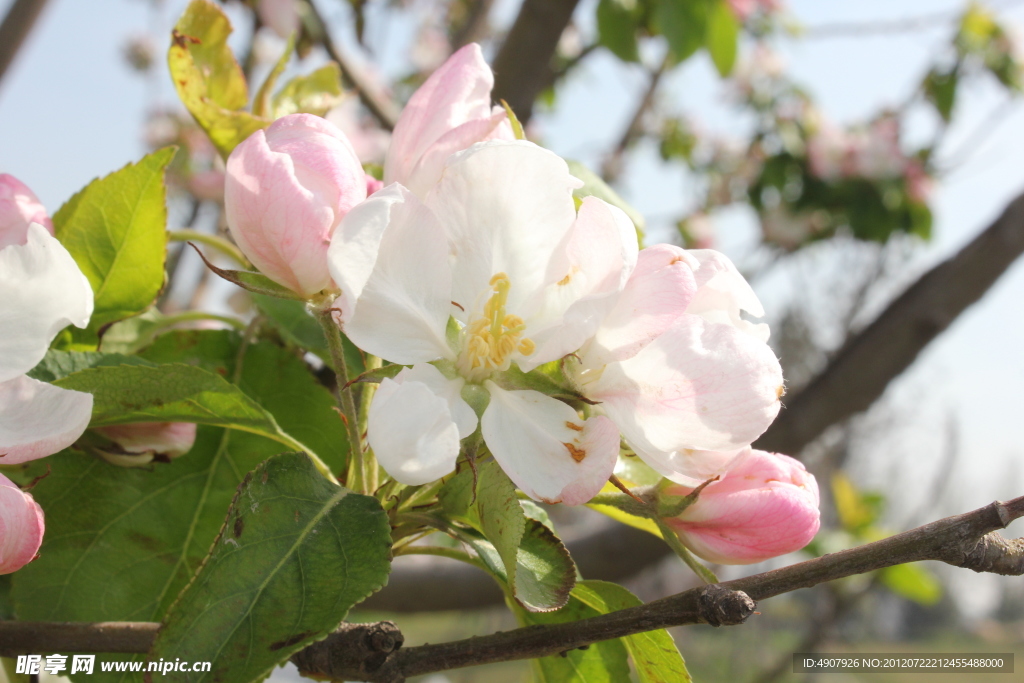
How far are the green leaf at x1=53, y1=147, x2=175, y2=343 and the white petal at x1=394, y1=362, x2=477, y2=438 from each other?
31cm

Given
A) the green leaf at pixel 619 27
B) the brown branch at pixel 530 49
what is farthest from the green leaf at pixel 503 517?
the green leaf at pixel 619 27

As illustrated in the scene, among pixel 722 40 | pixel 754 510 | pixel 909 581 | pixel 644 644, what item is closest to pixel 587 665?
pixel 644 644

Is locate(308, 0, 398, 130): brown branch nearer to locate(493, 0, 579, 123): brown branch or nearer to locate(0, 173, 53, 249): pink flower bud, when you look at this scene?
locate(493, 0, 579, 123): brown branch

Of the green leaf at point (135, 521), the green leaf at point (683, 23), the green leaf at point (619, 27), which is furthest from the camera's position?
→ the green leaf at point (619, 27)

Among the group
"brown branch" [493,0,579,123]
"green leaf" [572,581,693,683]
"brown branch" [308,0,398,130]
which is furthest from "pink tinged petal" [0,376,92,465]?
"brown branch" [308,0,398,130]

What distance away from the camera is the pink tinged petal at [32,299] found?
427 millimetres

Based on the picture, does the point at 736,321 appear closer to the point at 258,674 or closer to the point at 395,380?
the point at 395,380

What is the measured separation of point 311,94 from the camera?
2.55ft

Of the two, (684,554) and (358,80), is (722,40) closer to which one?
(358,80)

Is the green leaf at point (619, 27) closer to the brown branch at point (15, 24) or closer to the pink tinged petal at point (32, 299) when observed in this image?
the brown branch at point (15, 24)

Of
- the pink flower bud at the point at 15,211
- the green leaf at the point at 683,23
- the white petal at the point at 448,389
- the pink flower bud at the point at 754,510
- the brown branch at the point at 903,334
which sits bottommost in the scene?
the brown branch at the point at 903,334

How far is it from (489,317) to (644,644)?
0.79ft

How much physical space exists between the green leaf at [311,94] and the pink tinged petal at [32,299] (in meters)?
0.37

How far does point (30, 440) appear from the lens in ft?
1.40
